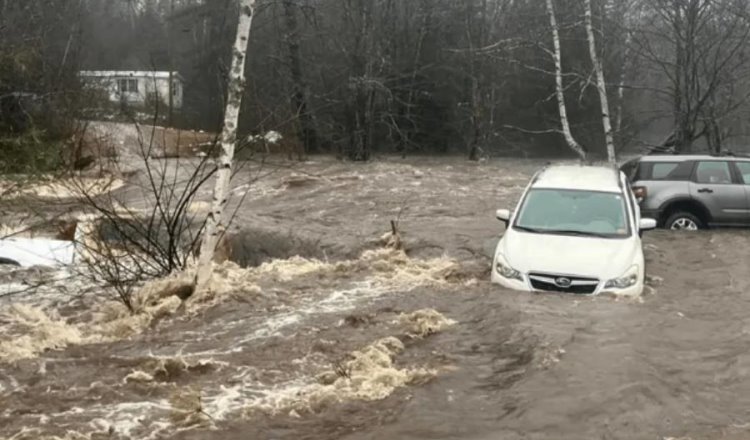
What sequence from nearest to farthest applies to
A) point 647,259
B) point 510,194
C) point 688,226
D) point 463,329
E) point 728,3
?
point 463,329 < point 647,259 < point 688,226 < point 728,3 < point 510,194

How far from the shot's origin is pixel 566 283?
30.2 feet

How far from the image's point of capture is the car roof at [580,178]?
1111cm

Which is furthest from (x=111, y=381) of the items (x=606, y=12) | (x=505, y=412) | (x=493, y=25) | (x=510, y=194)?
(x=493, y=25)

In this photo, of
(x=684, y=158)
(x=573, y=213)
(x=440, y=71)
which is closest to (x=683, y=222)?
(x=684, y=158)

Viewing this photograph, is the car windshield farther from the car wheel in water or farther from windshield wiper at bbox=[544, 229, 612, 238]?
the car wheel in water

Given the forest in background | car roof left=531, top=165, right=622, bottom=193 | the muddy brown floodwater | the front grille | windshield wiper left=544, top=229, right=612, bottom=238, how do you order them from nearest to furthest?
the muddy brown floodwater < the front grille < windshield wiper left=544, top=229, right=612, bottom=238 < car roof left=531, top=165, right=622, bottom=193 < the forest in background

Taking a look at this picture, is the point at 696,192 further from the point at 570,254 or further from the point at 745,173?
the point at 570,254

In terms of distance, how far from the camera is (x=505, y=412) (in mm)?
6242

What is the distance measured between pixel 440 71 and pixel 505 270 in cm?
3289

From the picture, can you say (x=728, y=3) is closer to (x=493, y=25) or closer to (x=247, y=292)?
(x=247, y=292)

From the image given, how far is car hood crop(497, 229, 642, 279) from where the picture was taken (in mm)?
9281

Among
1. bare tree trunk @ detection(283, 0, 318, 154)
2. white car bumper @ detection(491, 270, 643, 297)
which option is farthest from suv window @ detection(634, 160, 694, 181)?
bare tree trunk @ detection(283, 0, 318, 154)

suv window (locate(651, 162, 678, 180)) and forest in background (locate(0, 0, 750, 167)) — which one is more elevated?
forest in background (locate(0, 0, 750, 167))

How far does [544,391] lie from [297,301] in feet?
14.8
